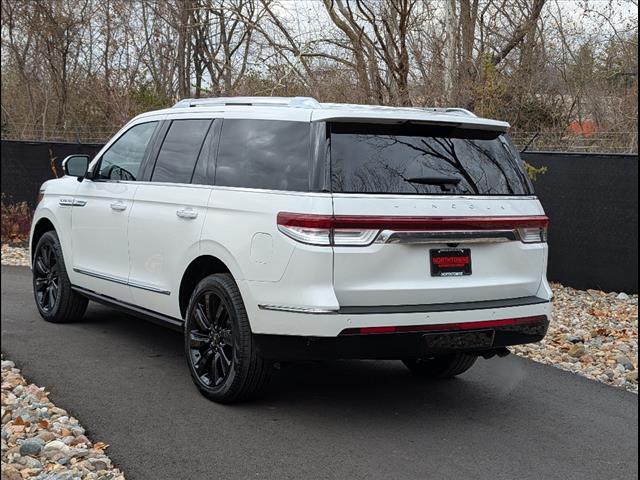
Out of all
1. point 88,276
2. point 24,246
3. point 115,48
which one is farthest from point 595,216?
point 115,48

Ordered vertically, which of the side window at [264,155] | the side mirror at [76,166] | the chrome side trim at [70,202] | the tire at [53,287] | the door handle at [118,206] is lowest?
the tire at [53,287]

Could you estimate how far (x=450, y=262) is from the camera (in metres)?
4.84

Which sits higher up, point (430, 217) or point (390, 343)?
point (430, 217)

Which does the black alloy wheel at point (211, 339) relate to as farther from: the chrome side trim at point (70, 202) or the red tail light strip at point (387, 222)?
the chrome side trim at point (70, 202)

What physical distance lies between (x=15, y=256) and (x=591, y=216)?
8.52 metres

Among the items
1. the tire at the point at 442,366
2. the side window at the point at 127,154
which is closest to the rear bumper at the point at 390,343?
the tire at the point at 442,366

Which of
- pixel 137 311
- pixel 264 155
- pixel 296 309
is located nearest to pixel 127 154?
pixel 137 311

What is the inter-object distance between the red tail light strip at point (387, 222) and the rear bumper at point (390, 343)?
1.85ft

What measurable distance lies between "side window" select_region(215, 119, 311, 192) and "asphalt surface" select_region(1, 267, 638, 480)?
1.41 metres

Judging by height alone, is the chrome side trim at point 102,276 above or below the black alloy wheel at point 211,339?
above

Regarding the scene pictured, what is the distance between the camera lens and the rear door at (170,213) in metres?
5.52

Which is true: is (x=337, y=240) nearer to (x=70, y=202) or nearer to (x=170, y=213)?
(x=170, y=213)

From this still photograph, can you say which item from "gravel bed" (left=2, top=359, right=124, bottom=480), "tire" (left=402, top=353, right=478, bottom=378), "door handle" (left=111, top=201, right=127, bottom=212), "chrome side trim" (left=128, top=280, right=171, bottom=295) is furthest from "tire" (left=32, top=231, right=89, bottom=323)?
"tire" (left=402, top=353, right=478, bottom=378)

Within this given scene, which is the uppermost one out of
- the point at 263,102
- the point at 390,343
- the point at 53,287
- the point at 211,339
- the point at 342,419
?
the point at 263,102
